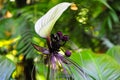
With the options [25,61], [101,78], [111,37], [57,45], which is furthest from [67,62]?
[111,37]

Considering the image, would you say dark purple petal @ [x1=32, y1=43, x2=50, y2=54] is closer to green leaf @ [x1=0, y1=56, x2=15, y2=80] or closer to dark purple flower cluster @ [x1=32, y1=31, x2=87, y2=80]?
dark purple flower cluster @ [x1=32, y1=31, x2=87, y2=80]

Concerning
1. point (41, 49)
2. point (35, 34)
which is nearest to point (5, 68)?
point (41, 49)

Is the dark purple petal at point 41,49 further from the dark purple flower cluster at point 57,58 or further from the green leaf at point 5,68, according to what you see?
the green leaf at point 5,68

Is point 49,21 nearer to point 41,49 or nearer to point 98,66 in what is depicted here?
point 41,49

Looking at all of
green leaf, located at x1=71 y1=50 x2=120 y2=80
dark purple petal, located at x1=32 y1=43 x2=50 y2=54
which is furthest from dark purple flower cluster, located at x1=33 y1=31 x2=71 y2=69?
green leaf, located at x1=71 y1=50 x2=120 y2=80

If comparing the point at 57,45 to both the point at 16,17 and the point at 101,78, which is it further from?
the point at 16,17

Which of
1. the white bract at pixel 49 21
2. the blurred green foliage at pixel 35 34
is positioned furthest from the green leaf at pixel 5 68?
the white bract at pixel 49 21
